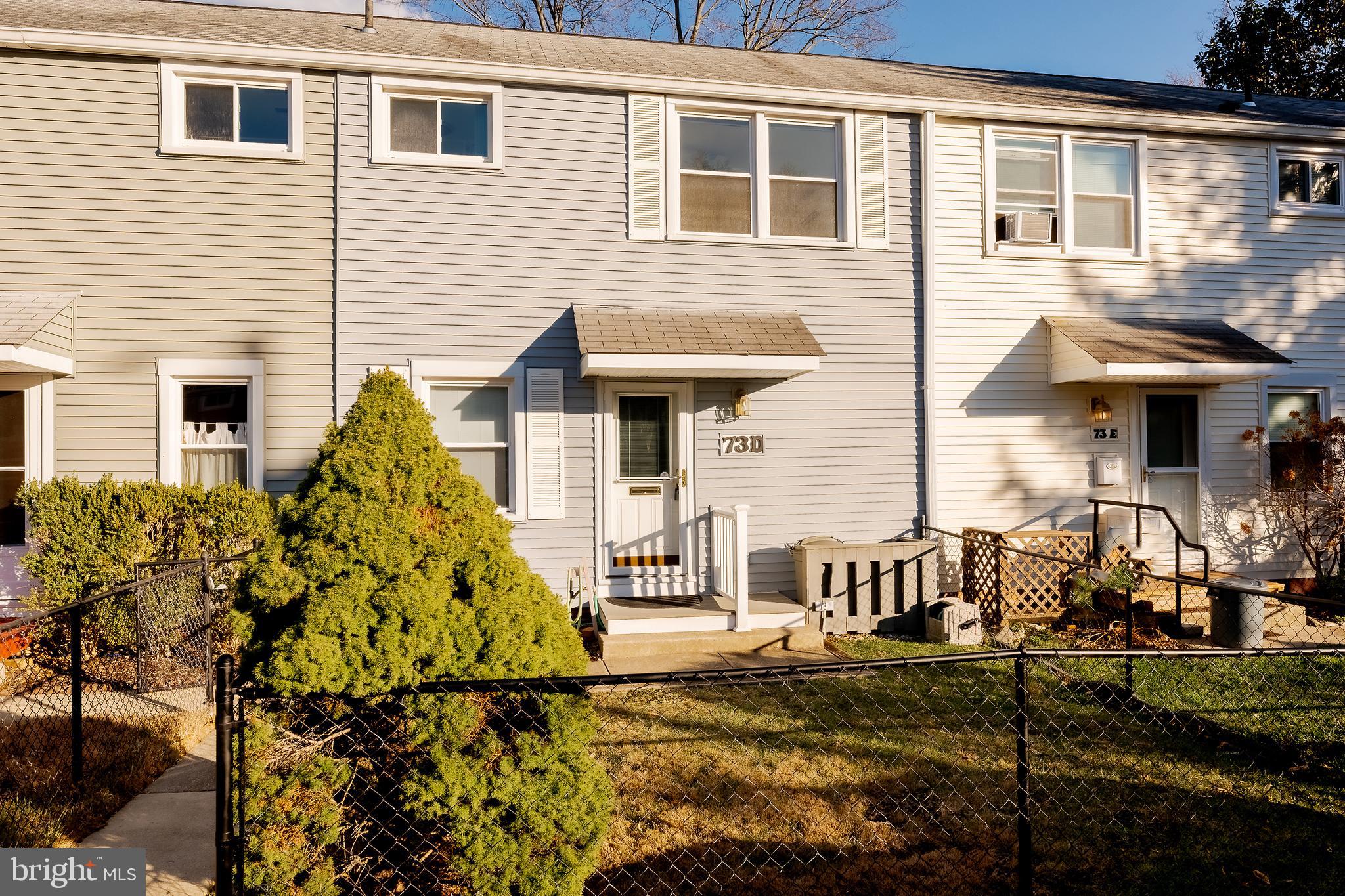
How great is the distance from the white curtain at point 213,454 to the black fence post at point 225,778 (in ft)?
18.9

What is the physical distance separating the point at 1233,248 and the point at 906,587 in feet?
20.3

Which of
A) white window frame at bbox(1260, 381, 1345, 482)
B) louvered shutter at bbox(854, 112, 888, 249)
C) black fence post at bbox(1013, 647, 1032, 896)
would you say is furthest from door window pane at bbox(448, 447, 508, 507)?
white window frame at bbox(1260, 381, 1345, 482)

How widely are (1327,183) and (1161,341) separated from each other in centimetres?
387

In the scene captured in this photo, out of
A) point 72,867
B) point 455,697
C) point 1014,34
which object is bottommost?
point 72,867

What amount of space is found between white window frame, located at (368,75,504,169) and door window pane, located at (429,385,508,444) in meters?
2.28

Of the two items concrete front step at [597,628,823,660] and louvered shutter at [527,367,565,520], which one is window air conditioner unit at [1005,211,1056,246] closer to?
concrete front step at [597,628,823,660]

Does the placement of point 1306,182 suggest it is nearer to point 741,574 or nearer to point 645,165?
point 645,165

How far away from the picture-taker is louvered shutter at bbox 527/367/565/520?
322 inches

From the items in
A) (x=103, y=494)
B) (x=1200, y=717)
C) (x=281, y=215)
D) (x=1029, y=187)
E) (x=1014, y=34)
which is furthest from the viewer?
(x=1014, y=34)

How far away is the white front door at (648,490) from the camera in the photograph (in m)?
8.43

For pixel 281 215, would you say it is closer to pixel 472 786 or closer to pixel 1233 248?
pixel 472 786

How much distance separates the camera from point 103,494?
23.3 ft

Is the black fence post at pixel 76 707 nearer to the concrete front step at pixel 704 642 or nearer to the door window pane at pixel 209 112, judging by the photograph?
the concrete front step at pixel 704 642

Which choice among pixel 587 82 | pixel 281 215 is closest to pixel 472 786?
pixel 281 215
